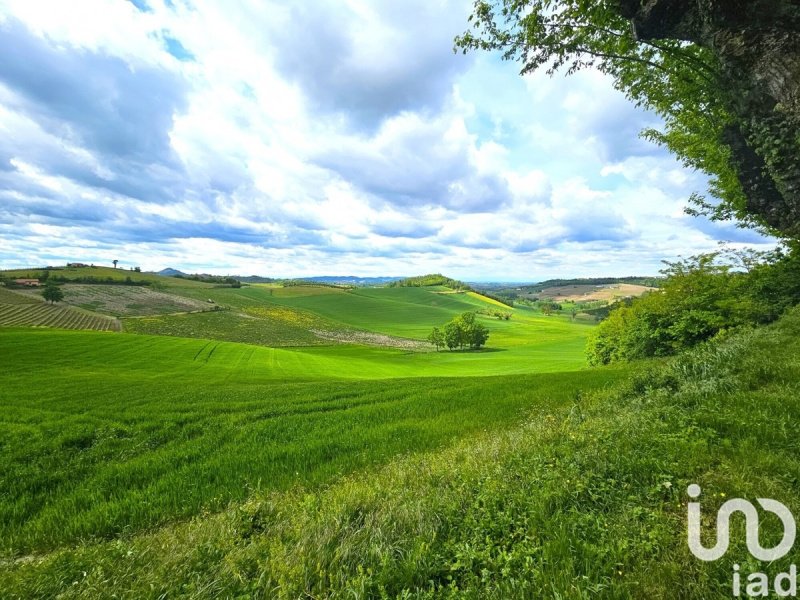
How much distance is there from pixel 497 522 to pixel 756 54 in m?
8.75

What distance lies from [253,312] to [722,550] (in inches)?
4437

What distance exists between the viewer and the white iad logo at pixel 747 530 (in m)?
2.79

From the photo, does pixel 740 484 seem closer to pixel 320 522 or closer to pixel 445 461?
pixel 445 461

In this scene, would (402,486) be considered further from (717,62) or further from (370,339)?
(370,339)

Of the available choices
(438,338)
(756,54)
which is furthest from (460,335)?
(756,54)

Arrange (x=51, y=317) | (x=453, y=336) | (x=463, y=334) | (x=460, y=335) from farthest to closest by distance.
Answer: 1. (x=463, y=334)
2. (x=460, y=335)
3. (x=453, y=336)
4. (x=51, y=317)

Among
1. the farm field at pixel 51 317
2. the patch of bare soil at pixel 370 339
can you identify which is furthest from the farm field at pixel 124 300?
the patch of bare soil at pixel 370 339

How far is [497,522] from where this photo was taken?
150 inches

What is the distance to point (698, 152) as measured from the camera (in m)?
14.4

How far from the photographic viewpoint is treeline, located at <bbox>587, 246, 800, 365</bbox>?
18.4 meters

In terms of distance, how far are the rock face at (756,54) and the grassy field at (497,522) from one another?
4.37 meters

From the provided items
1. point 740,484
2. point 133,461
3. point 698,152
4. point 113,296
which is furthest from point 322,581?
point 113,296

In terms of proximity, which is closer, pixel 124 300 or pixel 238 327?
pixel 238 327

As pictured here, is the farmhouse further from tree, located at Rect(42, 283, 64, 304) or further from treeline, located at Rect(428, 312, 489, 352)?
treeline, located at Rect(428, 312, 489, 352)
